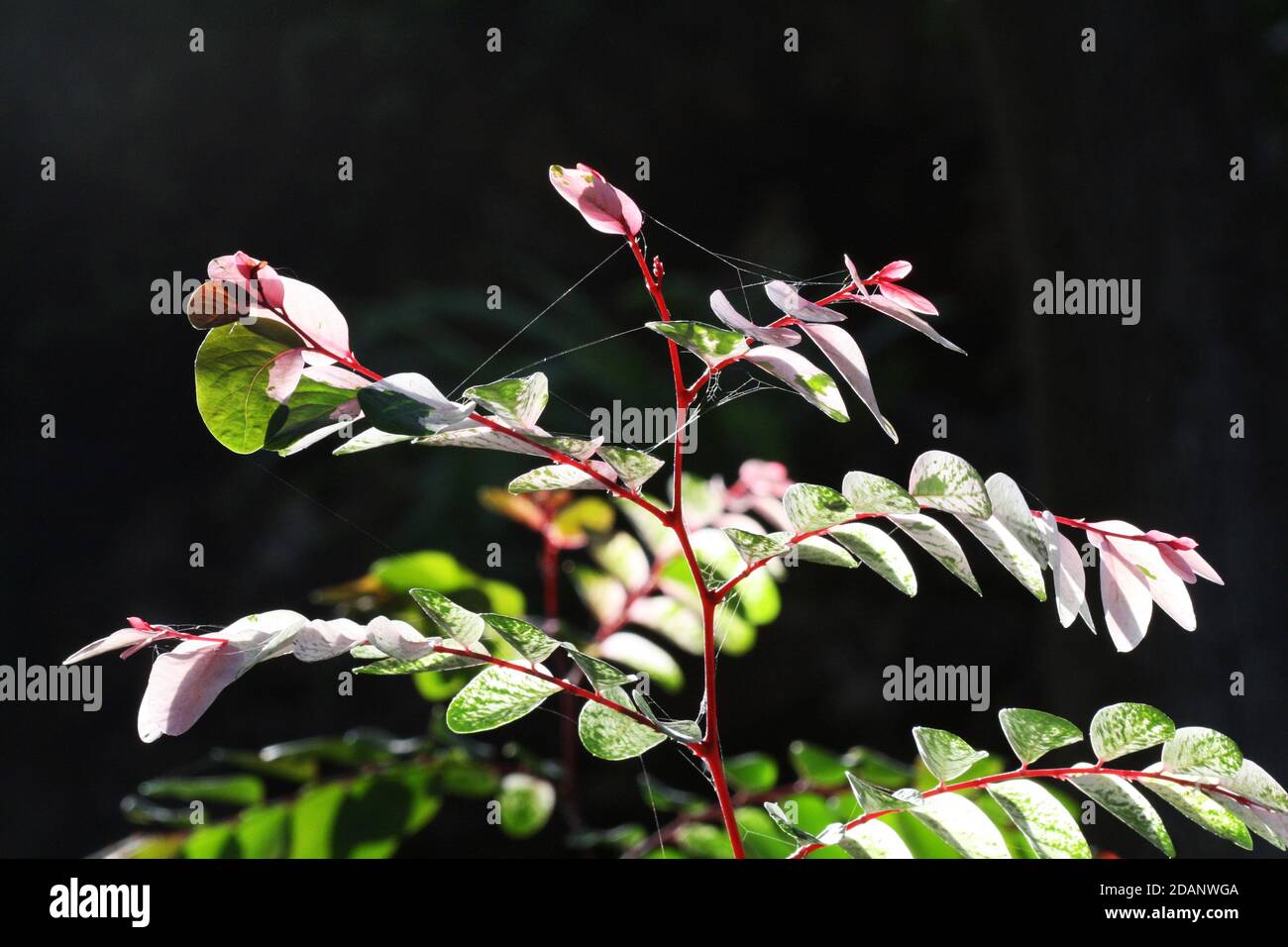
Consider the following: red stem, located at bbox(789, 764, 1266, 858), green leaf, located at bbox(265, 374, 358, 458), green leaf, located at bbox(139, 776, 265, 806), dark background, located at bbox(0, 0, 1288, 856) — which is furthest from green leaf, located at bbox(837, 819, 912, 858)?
dark background, located at bbox(0, 0, 1288, 856)

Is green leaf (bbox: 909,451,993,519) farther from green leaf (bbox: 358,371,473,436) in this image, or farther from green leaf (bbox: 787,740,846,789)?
green leaf (bbox: 787,740,846,789)

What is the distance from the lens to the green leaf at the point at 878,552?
348mm

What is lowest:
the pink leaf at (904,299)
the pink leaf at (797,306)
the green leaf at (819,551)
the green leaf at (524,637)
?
the green leaf at (524,637)

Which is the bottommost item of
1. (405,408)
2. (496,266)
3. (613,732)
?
(613,732)

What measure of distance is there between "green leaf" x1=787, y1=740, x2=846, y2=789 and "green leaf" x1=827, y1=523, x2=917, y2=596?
0.33 m

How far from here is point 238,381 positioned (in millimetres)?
329

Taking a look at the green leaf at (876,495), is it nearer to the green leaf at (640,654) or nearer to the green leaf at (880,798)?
the green leaf at (880,798)

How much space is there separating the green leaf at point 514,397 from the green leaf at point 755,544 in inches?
2.9

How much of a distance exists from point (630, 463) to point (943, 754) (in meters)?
0.14

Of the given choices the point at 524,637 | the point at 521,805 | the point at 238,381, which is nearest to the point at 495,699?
the point at 524,637

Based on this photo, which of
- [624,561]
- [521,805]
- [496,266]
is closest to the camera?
[521,805]

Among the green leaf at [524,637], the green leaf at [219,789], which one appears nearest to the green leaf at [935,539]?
the green leaf at [524,637]

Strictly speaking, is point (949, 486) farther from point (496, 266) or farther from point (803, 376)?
point (496, 266)
